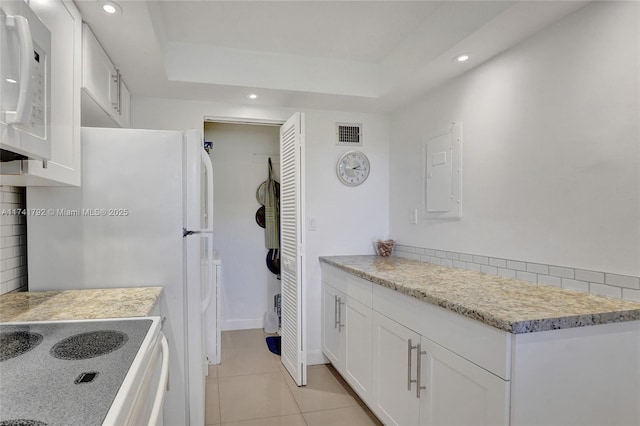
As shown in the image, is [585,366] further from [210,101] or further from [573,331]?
[210,101]

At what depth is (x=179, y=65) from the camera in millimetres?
2492

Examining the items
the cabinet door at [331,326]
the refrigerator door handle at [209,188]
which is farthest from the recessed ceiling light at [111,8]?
the cabinet door at [331,326]

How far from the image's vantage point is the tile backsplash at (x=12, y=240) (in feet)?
5.20

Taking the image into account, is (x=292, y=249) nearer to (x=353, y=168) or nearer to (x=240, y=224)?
(x=353, y=168)

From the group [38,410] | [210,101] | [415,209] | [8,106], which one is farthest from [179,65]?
[38,410]

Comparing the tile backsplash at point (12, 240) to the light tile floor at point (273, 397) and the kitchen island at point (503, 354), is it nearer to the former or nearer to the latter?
the light tile floor at point (273, 397)

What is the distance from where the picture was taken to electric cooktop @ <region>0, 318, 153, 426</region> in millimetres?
650

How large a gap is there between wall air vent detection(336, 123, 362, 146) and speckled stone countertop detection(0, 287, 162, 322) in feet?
6.71

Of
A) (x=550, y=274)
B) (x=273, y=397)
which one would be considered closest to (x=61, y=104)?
(x=273, y=397)

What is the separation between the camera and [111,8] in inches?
64.7

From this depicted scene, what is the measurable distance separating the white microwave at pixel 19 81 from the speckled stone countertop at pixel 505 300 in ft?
5.01

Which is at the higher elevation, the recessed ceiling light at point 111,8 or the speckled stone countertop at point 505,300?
the recessed ceiling light at point 111,8

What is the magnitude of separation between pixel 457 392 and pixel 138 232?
5.26 ft

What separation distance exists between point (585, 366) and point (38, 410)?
5.21ft
